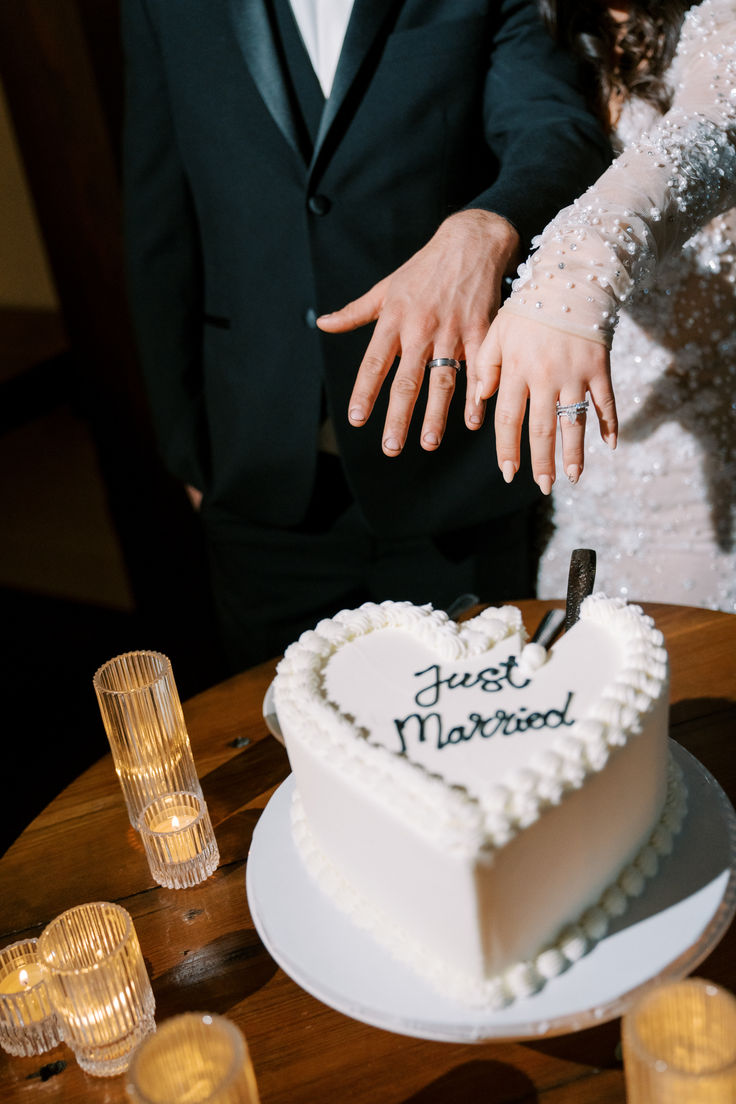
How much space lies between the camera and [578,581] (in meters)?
1.07

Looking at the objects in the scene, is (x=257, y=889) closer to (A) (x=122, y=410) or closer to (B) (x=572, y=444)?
(B) (x=572, y=444)

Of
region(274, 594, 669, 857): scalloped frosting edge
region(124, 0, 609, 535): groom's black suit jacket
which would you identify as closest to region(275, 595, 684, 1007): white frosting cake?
region(274, 594, 669, 857): scalloped frosting edge

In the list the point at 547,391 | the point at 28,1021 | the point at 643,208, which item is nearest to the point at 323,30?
the point at 643,208

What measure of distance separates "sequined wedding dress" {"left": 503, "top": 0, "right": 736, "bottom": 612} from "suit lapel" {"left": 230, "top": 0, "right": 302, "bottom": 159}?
1.78 feet

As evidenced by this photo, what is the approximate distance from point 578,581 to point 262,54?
40.2 inches

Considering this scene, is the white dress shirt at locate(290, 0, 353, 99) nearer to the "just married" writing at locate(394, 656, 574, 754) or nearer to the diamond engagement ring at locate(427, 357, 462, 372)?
the diamond engagement ring at locate(427, 357, 462, 372)

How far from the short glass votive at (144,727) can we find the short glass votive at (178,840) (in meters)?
0.03

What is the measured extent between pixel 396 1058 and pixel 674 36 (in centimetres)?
150

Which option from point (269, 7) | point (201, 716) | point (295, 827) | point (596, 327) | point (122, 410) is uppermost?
point (269, 7)

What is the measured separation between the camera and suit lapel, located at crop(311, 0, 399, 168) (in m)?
1.54

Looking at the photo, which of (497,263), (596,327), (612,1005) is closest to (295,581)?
(497,263)

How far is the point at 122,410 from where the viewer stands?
9.88ft

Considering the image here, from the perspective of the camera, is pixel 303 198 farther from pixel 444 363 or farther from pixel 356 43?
pixel 444 363

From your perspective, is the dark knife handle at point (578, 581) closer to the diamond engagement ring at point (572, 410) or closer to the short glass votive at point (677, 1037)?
the diamond engagement ring at point (572, 410)
